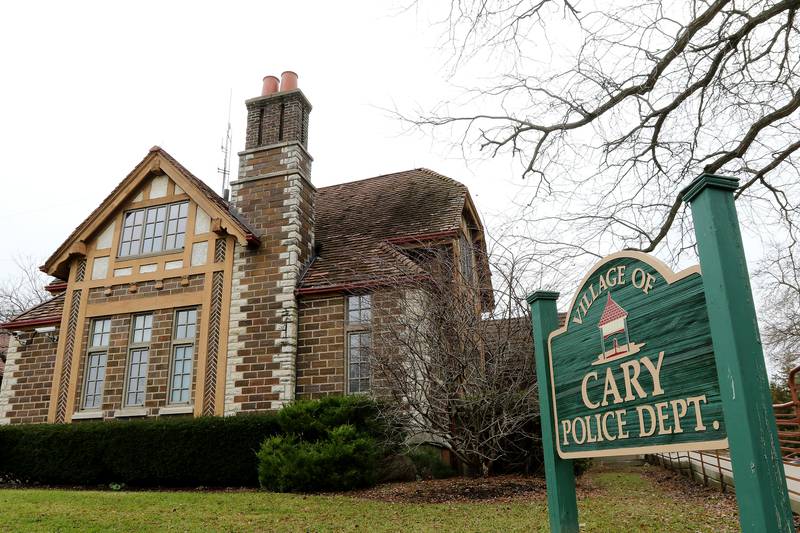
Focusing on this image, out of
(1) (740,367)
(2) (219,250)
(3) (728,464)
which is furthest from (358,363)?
(1) (740,367)

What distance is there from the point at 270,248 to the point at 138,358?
435cm

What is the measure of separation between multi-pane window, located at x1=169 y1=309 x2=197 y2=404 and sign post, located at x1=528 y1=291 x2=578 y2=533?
1197 centimetres

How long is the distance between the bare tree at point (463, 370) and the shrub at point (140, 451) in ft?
9.80

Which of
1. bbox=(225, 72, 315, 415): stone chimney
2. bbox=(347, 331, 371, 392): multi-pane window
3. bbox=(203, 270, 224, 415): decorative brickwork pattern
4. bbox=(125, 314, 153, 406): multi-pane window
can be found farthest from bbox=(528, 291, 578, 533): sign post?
bbox=(125, 314, 153, 406): multi-pane window

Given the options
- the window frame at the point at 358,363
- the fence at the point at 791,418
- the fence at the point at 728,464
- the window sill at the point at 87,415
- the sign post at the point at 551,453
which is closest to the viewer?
the sign post at the point at 551,453

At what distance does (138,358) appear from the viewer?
15055mm

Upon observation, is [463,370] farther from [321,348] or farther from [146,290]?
[146,290]

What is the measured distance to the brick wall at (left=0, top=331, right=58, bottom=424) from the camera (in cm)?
1559

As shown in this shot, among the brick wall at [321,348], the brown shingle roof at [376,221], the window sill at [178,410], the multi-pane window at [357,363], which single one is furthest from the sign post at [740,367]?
the window sill at [178,410]

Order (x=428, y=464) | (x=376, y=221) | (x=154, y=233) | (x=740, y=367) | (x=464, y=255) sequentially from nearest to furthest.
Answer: (x=740, y=367) < (x=428, y=464) < (x=464, y=255) < (x=154, y=233) < (x=376, y=221)

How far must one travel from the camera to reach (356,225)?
17.1 metres

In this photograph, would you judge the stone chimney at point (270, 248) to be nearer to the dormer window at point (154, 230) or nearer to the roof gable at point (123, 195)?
the roof gable at point (123, 195)

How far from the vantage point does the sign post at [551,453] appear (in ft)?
13.3

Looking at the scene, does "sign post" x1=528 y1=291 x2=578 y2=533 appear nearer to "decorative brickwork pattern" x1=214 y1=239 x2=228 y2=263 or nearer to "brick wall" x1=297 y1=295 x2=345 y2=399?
"brick wall" x1=297 y1=295 x2=345 y2=399
